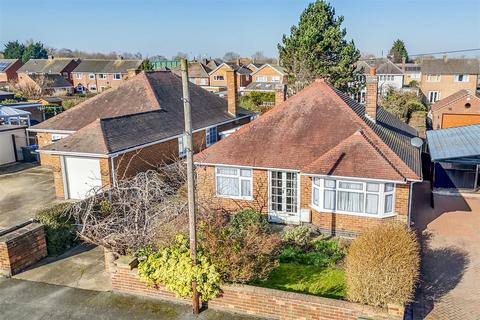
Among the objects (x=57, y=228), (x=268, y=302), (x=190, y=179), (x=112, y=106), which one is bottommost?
(x=268, y=302)

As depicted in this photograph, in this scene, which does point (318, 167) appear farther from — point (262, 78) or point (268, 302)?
point (262, 78)

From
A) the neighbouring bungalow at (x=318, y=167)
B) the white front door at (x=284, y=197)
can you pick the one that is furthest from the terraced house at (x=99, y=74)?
the white front door at (x=284, y=197)

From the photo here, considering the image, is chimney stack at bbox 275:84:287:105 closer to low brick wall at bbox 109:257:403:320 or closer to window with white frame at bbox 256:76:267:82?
low brick wall at bbox 109:257:403:320

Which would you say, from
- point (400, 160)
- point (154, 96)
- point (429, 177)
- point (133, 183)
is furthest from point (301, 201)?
point (154, 96)

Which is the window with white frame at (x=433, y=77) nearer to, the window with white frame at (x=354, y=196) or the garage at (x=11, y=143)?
the window with white frame at (x=354, y=196)

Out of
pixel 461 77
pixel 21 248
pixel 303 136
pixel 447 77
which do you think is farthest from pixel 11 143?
pixel 461 77

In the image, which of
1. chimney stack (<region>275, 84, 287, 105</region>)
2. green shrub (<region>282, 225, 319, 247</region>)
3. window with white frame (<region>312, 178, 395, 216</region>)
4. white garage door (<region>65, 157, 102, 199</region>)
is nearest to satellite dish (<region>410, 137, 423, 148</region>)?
window with white frame (<region>312, 178, 395, 216</region>)
